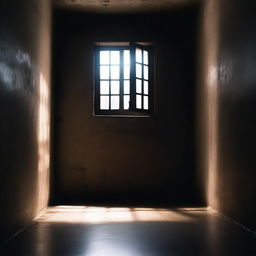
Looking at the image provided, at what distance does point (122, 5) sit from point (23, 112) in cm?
348

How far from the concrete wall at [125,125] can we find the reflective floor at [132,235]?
1.74m

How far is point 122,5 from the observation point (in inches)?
283

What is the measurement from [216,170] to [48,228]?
8.25ft

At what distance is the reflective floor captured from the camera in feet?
10.6

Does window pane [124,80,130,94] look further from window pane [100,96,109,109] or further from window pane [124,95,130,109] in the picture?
window pane [100,96,109,109]

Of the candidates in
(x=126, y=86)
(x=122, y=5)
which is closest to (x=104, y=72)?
(x=126, y=86)

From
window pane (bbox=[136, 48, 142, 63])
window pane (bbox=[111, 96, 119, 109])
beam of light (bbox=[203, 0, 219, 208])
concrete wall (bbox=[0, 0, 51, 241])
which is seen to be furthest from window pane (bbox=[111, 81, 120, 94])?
beam of light (bbox=[203, 0, 219, 208])

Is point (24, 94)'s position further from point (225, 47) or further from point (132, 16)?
point (132, 16)

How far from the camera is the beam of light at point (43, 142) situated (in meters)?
5.66

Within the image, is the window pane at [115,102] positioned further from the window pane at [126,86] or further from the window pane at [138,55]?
the window pane at [138,55]

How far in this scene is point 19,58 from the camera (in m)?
4.29

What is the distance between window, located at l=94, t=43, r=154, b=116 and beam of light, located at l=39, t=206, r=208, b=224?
215cm

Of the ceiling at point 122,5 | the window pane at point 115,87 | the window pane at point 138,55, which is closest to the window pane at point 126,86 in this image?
the window pane at point 115,87

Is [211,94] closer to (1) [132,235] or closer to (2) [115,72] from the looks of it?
(2) [115,72]
